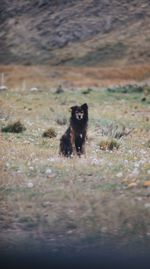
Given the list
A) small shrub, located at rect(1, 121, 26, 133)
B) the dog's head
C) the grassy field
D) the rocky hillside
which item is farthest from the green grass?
the rocky hillside

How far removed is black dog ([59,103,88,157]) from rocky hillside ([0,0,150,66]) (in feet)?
231

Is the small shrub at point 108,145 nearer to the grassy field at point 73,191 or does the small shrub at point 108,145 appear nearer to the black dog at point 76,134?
the grassy field at point 73,191

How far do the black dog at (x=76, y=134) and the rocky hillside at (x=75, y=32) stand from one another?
70.4 meters

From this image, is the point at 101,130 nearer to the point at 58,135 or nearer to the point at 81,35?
the point at 58,135

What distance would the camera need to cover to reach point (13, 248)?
23.2 ft

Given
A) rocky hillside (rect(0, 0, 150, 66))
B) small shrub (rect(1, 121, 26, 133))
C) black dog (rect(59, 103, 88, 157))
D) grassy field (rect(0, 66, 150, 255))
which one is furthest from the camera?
rocky hillside (rect(0, 0, 150, 66))

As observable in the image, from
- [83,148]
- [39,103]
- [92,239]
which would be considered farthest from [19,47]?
[92,239]

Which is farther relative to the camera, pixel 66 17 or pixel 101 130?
pixel 66 17

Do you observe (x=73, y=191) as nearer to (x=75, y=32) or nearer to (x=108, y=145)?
Answer: (x=108, y=145)

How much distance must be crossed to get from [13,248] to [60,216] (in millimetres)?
1376

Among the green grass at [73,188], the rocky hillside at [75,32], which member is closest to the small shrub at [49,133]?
the green grass at [73,188]

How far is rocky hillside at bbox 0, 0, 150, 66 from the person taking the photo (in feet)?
283

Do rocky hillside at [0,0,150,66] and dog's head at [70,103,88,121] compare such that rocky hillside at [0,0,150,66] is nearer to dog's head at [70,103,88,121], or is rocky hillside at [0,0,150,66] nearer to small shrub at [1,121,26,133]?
small shrub at [1,121,26,133]

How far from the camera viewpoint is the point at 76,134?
1311 cm
